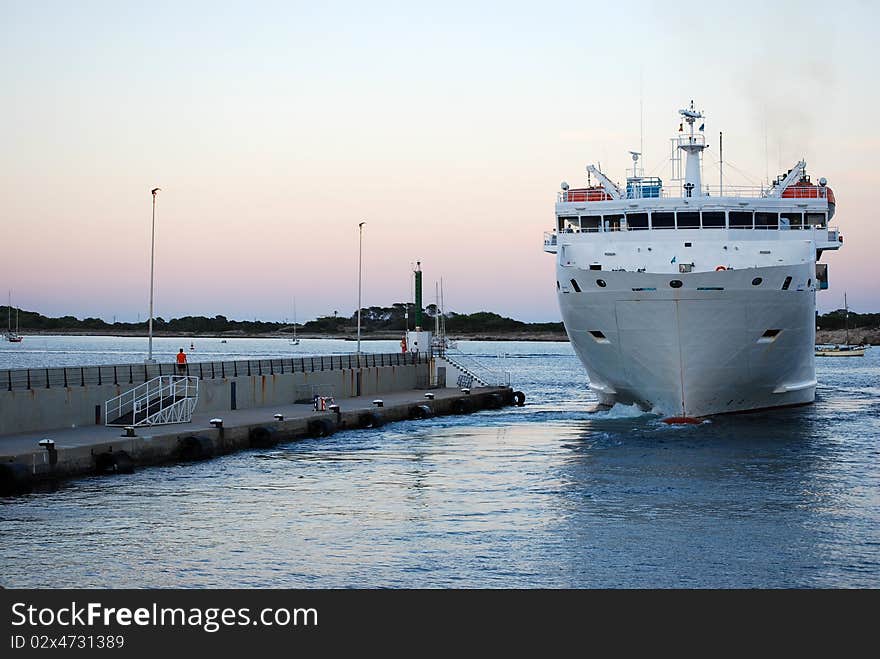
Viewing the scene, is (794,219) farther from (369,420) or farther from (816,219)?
(369,420)

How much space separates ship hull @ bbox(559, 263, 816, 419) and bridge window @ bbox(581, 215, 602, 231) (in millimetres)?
3898

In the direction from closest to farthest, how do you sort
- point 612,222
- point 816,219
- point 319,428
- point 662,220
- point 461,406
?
point 319,428 → point 662,220 → point 612,222 → point 816,219 → point 461,406

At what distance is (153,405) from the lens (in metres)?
37.3

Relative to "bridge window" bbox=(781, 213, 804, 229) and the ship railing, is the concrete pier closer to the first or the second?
the ship railing

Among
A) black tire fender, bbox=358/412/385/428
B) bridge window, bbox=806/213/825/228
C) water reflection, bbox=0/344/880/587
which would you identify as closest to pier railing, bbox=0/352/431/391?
black tire fender, bbox=358/412/385/428

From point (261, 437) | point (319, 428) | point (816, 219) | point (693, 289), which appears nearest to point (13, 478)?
point (261, 437)

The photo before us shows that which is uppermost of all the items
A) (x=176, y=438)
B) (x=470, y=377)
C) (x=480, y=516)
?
(x=470, y=377)

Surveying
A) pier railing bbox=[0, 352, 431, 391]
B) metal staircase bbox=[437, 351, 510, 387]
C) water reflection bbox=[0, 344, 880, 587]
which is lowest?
water reflection bbox=[0, 344, 880, 587]

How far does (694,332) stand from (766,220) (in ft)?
29.8

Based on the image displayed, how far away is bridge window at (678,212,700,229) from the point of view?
45438 mm

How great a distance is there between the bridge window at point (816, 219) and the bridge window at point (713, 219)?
4678 millimetres
